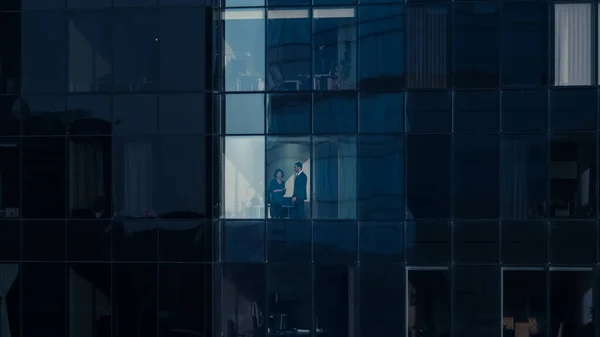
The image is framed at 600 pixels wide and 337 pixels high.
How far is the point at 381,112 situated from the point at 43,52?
9326mm

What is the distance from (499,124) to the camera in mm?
18797

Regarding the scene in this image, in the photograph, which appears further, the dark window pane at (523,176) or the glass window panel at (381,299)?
the glass window panel at (381,299)

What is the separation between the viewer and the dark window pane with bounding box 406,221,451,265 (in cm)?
1870

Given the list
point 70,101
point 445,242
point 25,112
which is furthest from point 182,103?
point 445,242

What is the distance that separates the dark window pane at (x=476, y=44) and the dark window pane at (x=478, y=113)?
42cm

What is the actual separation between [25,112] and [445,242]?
11842 mm

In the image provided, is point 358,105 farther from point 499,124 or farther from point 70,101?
point 70,101

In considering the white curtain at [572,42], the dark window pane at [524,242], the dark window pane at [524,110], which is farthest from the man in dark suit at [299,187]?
the white curtain at [572,42]

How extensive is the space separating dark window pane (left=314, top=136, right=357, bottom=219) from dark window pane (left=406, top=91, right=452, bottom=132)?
165cm

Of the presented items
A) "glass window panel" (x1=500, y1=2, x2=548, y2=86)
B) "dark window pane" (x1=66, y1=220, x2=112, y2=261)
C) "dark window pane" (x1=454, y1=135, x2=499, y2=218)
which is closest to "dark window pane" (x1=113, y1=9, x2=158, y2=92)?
"dark window pane" (x1=66, y1=220, x2=112, y2=261)

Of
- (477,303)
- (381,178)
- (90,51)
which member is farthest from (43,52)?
(477,303)

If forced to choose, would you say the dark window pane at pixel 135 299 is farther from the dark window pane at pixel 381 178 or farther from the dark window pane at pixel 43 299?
the dark window pane at pixel 381 178

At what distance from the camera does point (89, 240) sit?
19391 millimetres

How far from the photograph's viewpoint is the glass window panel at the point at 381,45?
1905 cm
